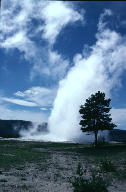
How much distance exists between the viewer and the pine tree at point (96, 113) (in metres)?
47.8

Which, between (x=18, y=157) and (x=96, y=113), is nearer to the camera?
(x=18, y=157)

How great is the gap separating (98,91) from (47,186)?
36.4m

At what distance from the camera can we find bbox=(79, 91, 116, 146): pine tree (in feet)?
157

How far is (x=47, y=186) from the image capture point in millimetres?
14297

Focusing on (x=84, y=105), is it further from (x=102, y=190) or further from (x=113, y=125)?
(x=102, y=190)

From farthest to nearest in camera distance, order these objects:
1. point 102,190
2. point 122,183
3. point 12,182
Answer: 1. point 122,183
2. point 12,182
3. point 102,190

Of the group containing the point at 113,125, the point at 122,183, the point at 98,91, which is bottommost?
the point at 122,183

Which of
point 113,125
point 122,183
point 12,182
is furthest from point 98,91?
point 12,182

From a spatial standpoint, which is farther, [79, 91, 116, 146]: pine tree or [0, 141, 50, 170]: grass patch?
[79, 91, 116, 146]: pine tree

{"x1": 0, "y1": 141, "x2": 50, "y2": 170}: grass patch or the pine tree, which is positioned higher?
the pine tree

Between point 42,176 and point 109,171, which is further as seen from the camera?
point 109,171

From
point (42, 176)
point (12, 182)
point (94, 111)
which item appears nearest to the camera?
point (12, 182)

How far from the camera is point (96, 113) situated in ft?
157

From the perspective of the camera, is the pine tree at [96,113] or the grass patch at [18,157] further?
the pine tree at [96,113]
